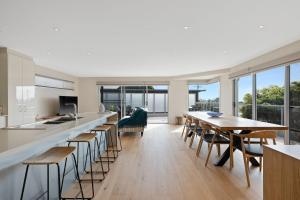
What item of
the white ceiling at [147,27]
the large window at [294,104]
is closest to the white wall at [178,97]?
the white ceiling at [147,27]

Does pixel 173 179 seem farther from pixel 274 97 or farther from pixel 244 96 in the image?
pixel 244 96

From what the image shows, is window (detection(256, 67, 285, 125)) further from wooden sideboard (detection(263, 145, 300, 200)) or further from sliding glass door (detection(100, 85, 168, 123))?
sliding glass door (detection(100, 85, 168, 123))

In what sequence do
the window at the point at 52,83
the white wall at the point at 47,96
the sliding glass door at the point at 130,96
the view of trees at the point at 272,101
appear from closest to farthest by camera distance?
the view of trees at the point at 272,101
the window at the point at 52,83
the white wall at the point at 47,96
the sliding glass door at the point at 130,96

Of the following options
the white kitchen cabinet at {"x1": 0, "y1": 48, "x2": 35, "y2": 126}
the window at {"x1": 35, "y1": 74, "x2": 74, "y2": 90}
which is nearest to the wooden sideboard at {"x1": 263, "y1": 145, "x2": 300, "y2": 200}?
the white kitchen cabinet at {"x1": 0, "y1": 48, "x2": 35, "y2": 126}

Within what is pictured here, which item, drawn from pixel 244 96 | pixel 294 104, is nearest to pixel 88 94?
pixel 244 96

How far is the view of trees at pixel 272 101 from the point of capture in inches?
167

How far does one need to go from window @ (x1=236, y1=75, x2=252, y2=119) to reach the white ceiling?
130cm

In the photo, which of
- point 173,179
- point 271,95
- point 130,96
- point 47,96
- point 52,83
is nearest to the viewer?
point 173,179

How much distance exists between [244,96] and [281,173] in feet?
17.7

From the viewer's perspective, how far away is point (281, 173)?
4.49 feet

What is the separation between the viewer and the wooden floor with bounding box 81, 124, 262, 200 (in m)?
2.51

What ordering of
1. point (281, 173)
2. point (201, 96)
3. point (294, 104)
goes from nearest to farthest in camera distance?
point (281, 173) < point (294, 104) < point (201, 96)

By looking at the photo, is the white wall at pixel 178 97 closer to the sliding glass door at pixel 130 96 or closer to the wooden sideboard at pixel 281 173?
the sliding glass door at pixel 130 96

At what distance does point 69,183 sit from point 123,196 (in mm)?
768
